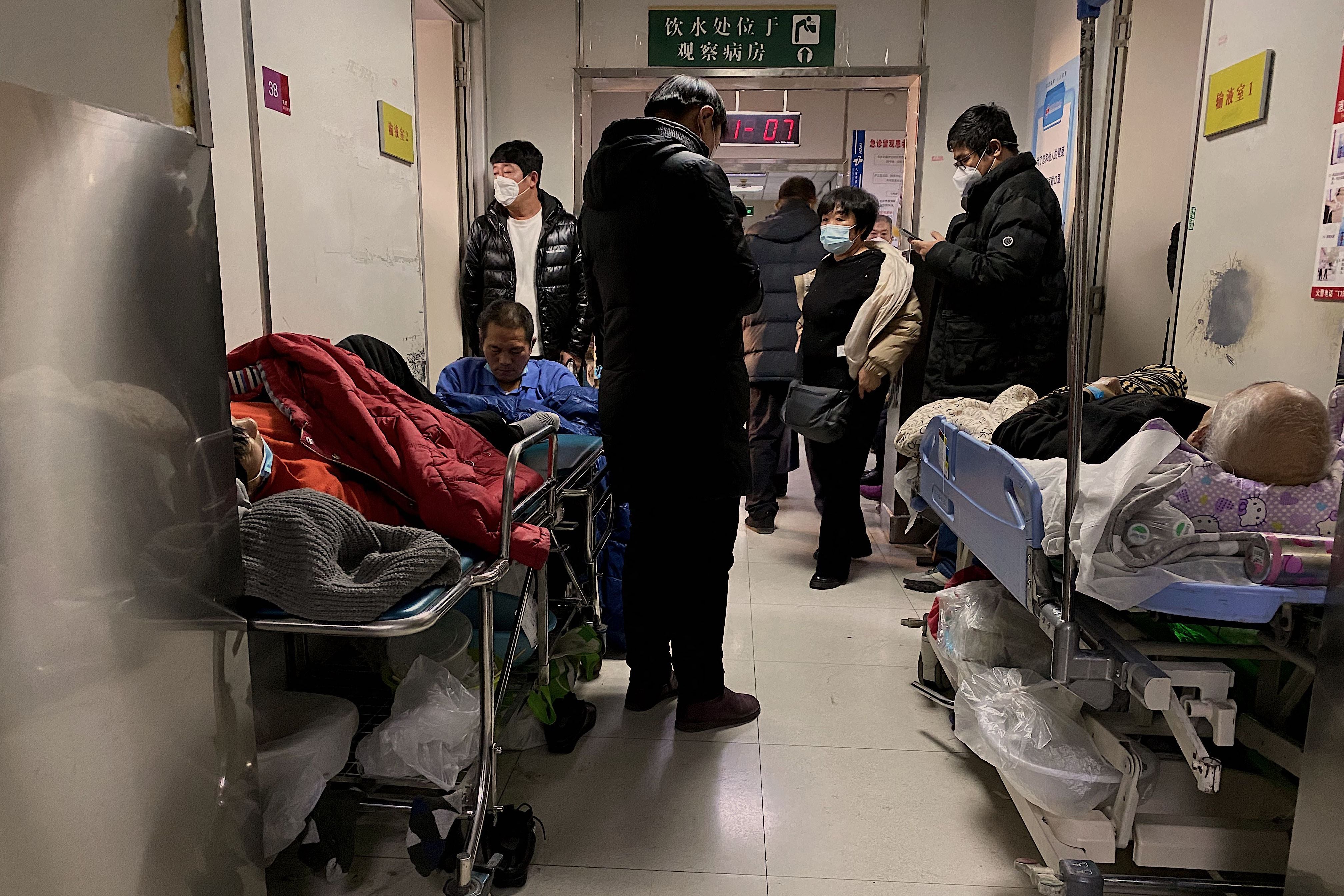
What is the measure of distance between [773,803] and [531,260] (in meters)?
2.99

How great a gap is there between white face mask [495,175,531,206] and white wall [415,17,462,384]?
0.41m

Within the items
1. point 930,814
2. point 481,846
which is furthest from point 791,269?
point 481,846

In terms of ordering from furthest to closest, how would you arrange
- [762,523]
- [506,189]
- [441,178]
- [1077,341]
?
[441,178] < [762,523] < [506,189] < [1077,341]

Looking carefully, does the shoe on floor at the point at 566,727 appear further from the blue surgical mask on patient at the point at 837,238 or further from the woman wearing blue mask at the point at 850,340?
the blue surgical mask on patient at the point at 837,238

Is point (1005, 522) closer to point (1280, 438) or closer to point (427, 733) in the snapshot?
point (1280, 438)

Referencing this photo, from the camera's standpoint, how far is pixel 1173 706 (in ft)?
4.45

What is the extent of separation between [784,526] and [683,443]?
8.00 feet

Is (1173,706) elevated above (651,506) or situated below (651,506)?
below

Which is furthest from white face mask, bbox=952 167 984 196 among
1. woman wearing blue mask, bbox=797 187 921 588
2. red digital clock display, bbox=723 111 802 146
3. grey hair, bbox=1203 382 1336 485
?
red digital clock display, bbox=723 111 802 146

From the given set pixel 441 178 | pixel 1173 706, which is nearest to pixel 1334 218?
pixel 1173 706

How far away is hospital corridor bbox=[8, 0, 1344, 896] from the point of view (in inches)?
41.0

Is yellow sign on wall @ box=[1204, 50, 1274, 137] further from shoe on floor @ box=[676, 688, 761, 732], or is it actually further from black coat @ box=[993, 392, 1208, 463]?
shoe on floor @ box=[676, 688, 761, 732]

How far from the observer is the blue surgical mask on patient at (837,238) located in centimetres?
333

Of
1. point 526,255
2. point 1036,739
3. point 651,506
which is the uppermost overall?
point 526,255
